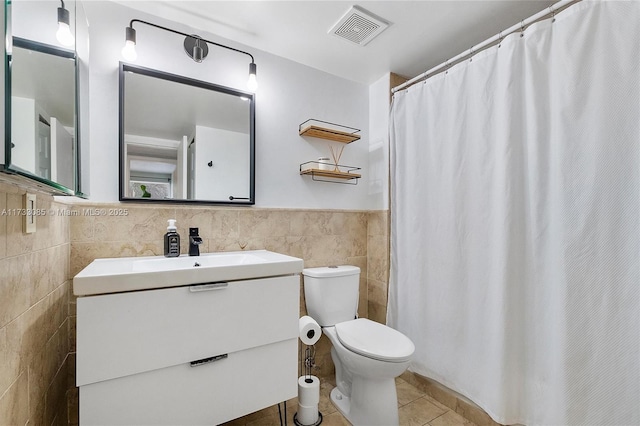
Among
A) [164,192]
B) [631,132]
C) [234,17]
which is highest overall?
[234,17]

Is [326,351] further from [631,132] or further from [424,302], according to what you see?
[631,132]

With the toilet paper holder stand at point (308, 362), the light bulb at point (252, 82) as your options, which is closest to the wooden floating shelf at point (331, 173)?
the light bulb at point (252, 82)

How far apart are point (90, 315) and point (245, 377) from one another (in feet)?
2.08

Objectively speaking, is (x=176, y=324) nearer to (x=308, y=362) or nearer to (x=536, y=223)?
(x=308, y=362)

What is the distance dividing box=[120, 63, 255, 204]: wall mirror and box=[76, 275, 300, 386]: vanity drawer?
0.61 meters

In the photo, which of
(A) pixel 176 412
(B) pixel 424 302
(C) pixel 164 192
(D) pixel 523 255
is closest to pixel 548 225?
(D) pixel 523 255

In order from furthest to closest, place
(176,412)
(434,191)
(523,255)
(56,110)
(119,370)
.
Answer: (434,191) → (523,255) → (176,412) → (119,370) → (56,110)

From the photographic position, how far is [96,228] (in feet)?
4.53

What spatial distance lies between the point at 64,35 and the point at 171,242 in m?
0.88

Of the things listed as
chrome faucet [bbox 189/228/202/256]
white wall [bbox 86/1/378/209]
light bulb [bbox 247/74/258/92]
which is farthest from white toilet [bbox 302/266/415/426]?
light bulb [bbox 247/74/258/92]

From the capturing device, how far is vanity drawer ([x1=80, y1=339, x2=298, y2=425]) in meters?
1.01

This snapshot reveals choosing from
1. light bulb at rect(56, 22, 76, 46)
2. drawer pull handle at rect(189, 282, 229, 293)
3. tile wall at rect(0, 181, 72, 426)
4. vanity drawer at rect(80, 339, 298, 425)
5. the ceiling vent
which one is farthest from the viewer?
the ceiling vent

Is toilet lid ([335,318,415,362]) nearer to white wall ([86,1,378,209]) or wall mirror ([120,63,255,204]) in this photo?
white wall ([86,1,378,209])

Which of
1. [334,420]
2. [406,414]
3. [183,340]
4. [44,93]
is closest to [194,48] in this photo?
[44,93]
